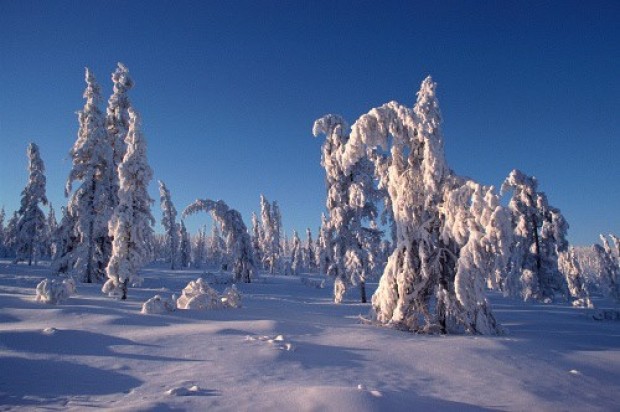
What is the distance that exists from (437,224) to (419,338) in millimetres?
4060

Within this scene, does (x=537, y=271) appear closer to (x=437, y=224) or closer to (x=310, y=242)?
(x=437, y=224)

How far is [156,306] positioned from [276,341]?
5852mm

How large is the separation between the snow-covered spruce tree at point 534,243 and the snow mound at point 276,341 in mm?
23404

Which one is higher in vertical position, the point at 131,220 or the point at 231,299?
the point at 131,220

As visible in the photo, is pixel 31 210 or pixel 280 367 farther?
pixel 31 210

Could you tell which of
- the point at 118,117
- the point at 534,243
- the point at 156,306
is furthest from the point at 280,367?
the point at 534,243

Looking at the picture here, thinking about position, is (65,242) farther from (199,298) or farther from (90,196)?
(199,298)

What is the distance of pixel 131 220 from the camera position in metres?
16.5

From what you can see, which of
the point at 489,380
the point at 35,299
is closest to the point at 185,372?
the point at 489,380

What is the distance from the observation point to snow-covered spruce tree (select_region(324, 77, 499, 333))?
38.2ft

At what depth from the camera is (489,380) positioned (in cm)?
682

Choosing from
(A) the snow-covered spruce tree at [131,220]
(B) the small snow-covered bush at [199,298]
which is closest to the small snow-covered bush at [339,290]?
(B) the small snow-covered bush at [199,298]

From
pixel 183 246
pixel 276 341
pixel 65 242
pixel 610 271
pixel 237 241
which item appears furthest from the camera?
pixel 183 246

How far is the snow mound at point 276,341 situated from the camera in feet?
27.7
